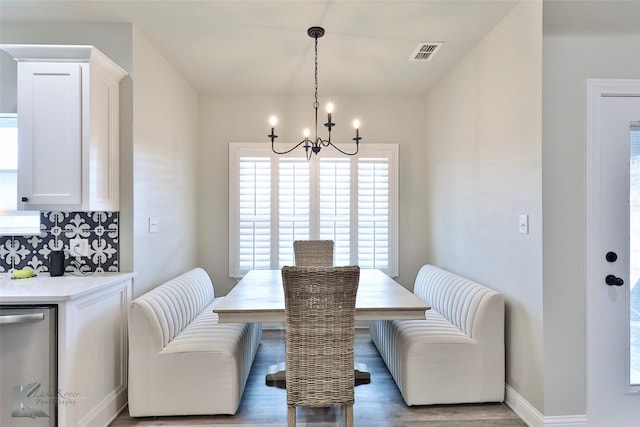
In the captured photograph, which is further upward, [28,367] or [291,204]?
[291,204]

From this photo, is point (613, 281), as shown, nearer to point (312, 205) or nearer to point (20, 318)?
point (312, 205)

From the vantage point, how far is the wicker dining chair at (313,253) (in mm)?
3678

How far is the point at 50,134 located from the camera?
224 cm

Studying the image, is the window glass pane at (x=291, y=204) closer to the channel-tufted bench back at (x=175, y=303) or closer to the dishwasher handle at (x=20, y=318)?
the channel-tufted bench back at (x=175, y=303)

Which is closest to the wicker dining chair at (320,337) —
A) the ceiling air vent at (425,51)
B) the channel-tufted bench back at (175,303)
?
the channel-tufted bench back at (175,303)

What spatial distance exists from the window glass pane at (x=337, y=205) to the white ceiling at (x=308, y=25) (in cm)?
104

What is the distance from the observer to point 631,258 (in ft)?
7.25

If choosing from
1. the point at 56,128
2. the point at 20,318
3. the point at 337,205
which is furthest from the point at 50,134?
the point at 337,205

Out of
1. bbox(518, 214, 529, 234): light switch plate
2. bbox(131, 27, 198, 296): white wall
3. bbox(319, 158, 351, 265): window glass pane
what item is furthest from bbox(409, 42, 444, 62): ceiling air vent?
bbox(131, 27, 198, 296): white wall

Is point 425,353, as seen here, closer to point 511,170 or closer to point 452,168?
point 511,170

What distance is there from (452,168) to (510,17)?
140 centimetres

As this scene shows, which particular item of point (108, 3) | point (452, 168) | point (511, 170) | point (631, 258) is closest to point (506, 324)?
point (631, 258)

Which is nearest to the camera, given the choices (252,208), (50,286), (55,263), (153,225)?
(50,286)

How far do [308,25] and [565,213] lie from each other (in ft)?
A: 7.29
